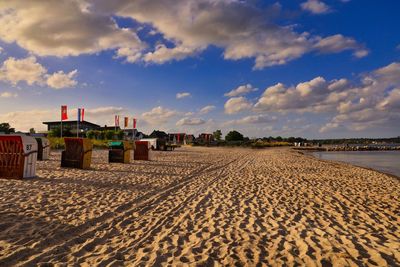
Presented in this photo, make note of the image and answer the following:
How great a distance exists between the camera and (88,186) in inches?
409

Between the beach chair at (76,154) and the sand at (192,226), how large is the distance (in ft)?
15.0

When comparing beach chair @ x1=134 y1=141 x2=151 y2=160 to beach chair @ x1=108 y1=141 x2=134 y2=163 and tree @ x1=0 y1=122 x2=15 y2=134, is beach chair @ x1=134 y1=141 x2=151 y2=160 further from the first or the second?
tree @ x1=0 y1=122 x2=15 y2=134

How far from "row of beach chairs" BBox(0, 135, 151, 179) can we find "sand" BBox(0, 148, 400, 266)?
3.55 ft

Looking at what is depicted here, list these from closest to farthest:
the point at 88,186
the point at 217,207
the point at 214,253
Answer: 1. the point at 214,253
2. the point at 217,207
3. the point at 88,186

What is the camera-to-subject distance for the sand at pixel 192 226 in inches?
183

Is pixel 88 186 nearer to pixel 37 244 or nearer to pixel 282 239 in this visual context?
pixel 37 244

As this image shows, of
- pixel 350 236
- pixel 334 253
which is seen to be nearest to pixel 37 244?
pixel 334 253

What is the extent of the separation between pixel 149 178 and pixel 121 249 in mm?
8054

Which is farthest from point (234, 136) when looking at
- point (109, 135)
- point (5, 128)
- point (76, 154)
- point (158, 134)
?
point (76, 154)

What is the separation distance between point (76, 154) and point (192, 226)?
36.2 ft

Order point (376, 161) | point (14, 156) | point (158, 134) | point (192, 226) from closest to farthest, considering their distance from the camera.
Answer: point (192, 226) → point (14, 156) → point (376, 161) → point (158, 134)

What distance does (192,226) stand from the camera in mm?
6191

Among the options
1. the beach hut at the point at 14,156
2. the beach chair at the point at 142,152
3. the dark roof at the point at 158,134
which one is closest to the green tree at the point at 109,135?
the dark roof at the point at 158,134

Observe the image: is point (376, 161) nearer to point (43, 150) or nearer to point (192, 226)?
point (43, 150)
